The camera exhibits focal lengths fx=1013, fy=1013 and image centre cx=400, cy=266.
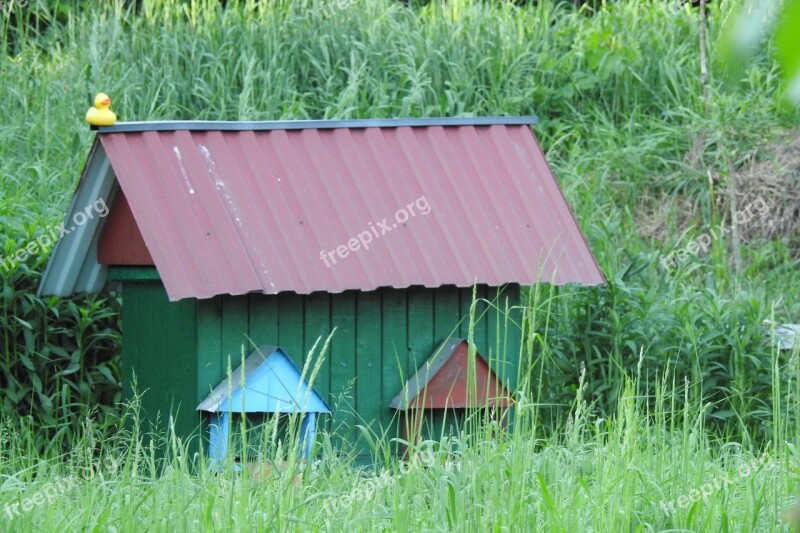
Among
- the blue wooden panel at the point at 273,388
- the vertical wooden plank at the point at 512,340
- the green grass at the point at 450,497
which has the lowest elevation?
the green grass at the point at 450,497

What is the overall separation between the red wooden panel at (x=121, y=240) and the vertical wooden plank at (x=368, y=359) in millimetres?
895

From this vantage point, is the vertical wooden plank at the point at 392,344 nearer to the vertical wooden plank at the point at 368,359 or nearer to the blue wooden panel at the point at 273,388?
the vertical wooden plank at the point at 368,359

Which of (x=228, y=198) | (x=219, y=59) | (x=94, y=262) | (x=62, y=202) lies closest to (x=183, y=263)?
(x=228, y=198)

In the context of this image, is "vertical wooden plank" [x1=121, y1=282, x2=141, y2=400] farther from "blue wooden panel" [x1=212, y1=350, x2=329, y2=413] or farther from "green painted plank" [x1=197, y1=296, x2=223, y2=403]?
"blue wooden panel" [x1=212, y1=350, x2=329, y2=413]

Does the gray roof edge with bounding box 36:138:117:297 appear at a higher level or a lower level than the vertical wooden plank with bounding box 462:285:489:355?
higher

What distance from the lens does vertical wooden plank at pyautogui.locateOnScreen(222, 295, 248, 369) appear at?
12.9 feet

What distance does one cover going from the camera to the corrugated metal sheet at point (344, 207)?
3.92m

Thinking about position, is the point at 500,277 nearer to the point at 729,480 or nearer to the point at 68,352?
the point at 729,480

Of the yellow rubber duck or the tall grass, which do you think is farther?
the yellow rubber duck

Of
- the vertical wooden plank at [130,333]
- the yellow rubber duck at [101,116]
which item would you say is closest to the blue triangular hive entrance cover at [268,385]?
the vertical wooden plank at [130,333]

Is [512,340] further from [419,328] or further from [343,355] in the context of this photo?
[343,355]

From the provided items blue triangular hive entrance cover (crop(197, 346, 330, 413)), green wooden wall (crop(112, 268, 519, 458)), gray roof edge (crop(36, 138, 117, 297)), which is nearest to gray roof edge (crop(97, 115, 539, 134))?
gray roof edge (crop(36, 138, 117, 297))

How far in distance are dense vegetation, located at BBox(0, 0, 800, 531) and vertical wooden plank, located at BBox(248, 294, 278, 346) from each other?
0.60 m

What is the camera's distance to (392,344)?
166 inches
